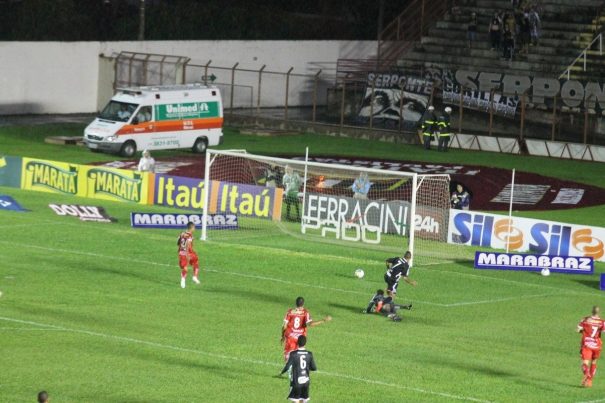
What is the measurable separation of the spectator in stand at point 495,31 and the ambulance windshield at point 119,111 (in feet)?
71.9

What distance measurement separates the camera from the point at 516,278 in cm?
3975

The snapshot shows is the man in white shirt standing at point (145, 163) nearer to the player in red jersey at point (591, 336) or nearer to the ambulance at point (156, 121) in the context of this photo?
the ambulance at point (156, 121)

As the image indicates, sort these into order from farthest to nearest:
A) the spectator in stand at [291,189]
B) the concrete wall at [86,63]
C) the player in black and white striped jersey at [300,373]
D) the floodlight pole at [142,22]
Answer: the floodlight pole at [142,22]
the concrete wall at [86,63]
the spectator in stand at [291,189]
the player in black and white striped jersey at [300,373]

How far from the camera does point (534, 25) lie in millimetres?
72688

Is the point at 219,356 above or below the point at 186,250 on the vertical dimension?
below

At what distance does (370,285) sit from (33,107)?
37439 millimetres

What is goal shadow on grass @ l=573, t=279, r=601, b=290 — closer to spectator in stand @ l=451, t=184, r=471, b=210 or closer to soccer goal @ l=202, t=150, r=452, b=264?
soccer goal @ l=202, t=150, r=452, b=264

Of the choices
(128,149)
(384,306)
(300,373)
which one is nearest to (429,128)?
(128,149)

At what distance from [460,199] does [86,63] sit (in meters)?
31.0

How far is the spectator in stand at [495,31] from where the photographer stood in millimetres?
72625

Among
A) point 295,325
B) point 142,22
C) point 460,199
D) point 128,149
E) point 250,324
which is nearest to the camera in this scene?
point 295,325

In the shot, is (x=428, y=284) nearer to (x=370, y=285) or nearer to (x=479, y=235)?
(x=370, y=285)

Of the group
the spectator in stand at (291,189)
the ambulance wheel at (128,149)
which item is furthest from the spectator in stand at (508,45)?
the spectator in stand at (291,189)

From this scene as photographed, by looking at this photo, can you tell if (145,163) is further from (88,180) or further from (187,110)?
(187,110)
